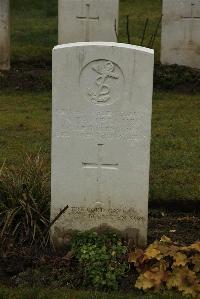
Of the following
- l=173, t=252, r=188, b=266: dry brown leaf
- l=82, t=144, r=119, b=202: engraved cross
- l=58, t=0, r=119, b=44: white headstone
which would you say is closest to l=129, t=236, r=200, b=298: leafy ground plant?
l=173, t=252, r=188, b=266: dry brown leaf

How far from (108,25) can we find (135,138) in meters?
8.32

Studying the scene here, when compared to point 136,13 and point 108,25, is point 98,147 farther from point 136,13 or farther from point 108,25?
point 136,13

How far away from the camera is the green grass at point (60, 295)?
5.15m

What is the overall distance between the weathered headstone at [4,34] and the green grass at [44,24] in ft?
4.06

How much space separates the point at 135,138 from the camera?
19.0 feet

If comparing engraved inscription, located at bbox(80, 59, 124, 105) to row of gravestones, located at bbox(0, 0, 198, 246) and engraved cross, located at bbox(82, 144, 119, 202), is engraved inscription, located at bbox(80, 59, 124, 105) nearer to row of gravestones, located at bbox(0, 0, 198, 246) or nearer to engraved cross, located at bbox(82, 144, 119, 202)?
row of gravestones, located at bbox(0, 0, 198, 246)

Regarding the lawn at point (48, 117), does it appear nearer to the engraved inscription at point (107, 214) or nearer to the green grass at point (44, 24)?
the green grass at point (44, 24)

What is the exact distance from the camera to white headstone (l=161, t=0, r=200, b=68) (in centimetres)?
1415

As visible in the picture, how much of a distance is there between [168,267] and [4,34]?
9021 millimetres

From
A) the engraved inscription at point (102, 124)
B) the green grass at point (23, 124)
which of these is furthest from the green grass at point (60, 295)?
the green grass at point (23, 124)

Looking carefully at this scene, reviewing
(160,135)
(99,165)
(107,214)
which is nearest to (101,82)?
(99,165)

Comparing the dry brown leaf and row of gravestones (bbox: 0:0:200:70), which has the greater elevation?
row of gravestones (bbox: 0:0:200:70)

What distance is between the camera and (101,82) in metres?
5.78

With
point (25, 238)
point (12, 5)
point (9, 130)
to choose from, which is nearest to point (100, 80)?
point (25, 238)
